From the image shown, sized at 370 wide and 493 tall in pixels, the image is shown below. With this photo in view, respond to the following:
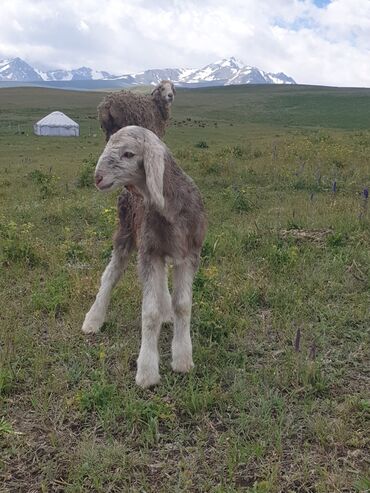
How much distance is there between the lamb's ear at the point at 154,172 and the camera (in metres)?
4.27

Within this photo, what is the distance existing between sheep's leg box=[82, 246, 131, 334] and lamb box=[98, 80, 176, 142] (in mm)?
1658

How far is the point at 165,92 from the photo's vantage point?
23.0ft

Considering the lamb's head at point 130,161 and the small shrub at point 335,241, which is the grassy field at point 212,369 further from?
the lamb's head at point 130,161

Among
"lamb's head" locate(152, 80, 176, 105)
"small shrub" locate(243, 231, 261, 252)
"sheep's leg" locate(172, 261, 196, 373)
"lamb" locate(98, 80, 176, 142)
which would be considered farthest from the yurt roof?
"sheep's leg" locate(172, 261, 196, 373)

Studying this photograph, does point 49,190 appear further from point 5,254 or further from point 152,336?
point 152,336

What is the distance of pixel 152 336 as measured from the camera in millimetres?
4863

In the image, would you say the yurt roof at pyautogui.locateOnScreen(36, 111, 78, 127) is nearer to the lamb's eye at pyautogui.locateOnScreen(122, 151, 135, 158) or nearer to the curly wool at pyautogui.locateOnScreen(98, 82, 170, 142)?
the curly wool at pyautogui.locateOnScreen(98, 82, 170, 142)

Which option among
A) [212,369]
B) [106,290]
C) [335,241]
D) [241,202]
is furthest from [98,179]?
[241,202]

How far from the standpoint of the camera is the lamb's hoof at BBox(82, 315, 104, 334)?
5.87 meters

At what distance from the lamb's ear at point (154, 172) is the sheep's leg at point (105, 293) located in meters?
1.75

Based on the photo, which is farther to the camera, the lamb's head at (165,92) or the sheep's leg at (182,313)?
the lamb's head at (165,92)

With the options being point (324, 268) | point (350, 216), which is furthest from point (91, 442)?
point (350, 216)

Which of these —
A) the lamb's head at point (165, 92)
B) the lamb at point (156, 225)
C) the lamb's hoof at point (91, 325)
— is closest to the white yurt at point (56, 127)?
the lamb's head at point (165, 92)

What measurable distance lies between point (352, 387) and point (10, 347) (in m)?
3.39
